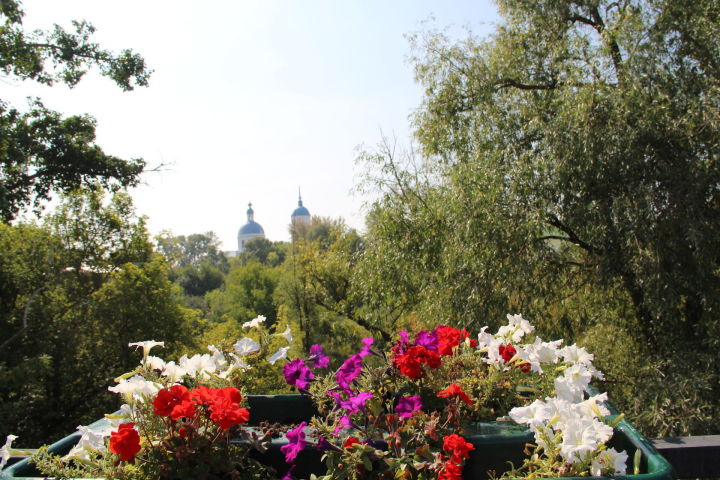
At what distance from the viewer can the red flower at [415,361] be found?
4.52 ft

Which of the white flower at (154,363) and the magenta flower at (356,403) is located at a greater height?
the white flower at (154,363)

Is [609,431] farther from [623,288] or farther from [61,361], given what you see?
[61,361]

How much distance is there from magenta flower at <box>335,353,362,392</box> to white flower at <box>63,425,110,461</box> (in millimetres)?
535

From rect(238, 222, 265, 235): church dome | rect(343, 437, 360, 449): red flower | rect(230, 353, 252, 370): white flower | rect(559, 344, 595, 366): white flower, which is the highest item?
rect(238, 222, 265, 235): church dome

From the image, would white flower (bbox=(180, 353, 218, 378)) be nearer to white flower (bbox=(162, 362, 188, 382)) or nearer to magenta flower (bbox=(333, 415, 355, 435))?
white flower (bbox=(162, 362, 188, 382))

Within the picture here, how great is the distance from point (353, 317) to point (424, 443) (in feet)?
38.5

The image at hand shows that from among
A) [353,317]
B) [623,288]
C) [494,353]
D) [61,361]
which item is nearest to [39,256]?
[61,361]

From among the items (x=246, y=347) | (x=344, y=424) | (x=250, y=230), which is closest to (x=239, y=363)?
(x=246, y=347)

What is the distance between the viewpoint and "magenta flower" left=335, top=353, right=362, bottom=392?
4.60 feet

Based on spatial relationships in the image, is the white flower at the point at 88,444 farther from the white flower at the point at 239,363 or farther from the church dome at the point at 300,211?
the church dome at the point at 300,211

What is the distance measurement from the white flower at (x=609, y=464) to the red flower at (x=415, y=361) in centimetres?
52

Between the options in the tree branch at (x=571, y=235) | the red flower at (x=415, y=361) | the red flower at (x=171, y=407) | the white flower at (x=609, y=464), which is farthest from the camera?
the tree branch at (x=571, y=235)

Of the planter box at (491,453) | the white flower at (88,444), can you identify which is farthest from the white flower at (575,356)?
the white flower at (88,444)

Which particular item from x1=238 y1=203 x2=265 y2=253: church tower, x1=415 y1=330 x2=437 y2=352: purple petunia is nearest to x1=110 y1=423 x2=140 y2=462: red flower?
x1=415 y1=330 x2=437 y2=352: purple petunia
